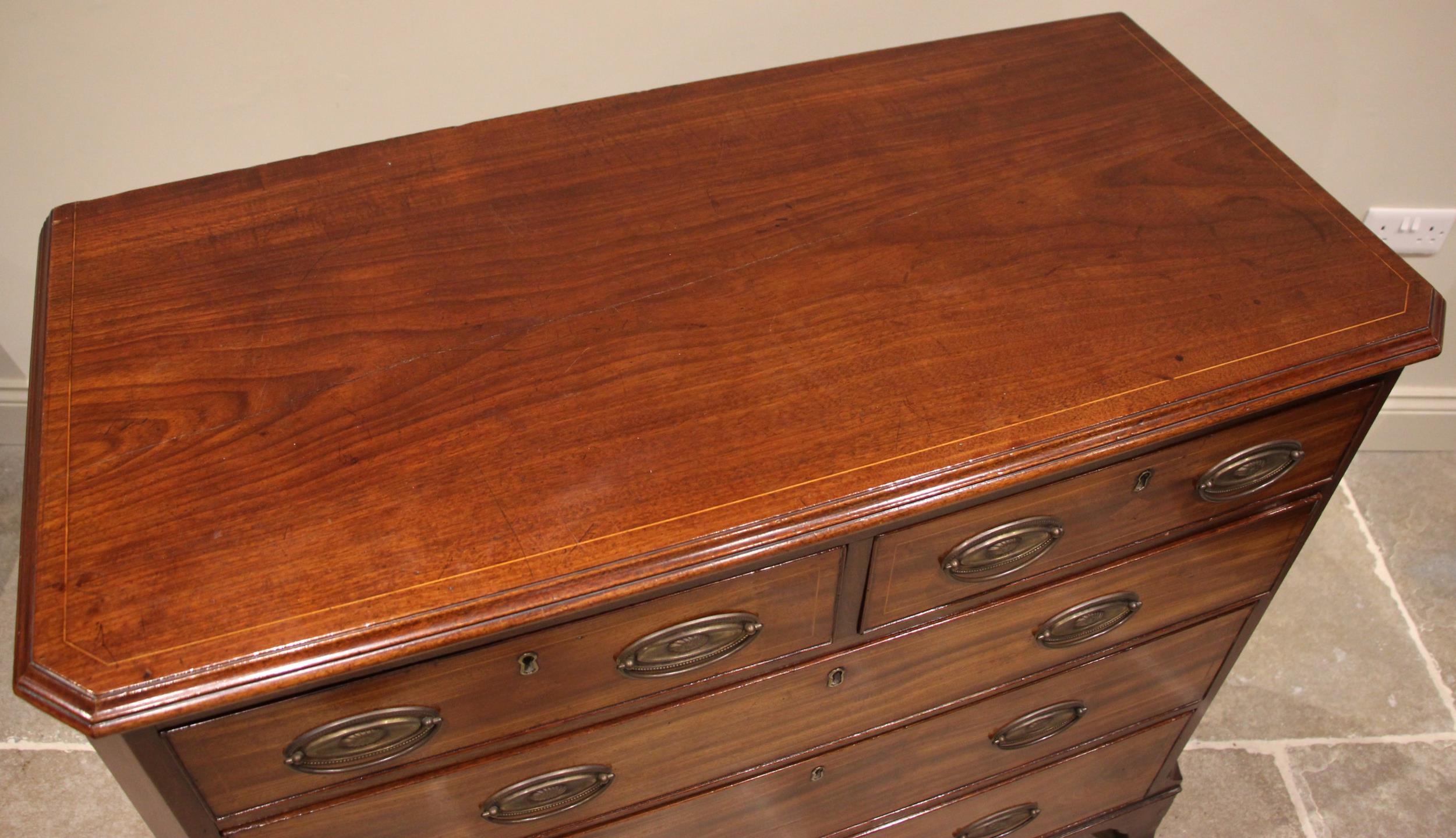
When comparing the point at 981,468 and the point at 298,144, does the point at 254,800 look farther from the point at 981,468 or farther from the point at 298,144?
the point at 298,144

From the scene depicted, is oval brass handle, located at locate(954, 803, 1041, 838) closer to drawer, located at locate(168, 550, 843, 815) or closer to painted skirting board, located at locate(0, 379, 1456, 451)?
drawer, located at locate(168, 550, 843, 815)

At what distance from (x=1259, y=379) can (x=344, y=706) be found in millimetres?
870

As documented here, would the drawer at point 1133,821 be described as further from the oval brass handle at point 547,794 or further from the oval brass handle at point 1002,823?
the oval brass handle at point 547,794

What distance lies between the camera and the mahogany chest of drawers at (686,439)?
989 millimetres

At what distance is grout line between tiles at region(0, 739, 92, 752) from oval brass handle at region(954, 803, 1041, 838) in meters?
1.39

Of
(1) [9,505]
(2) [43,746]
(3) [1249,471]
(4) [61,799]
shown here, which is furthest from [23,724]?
(3) [1249,471]

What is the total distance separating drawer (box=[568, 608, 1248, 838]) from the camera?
1.37 m

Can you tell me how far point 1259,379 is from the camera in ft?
3.69

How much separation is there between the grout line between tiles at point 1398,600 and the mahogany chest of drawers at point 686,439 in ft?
2.82

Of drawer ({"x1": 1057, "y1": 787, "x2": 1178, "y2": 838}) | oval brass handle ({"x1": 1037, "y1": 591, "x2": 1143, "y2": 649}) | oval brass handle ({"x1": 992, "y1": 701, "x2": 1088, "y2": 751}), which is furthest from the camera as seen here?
drawer ({"x1": 1057, "y1": 787, "x2": 1178, "y2": 838})

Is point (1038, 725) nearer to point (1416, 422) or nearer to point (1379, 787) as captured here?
point (1379, 787)

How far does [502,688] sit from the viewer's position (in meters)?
1.06

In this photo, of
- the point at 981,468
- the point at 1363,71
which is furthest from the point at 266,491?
the point at 1363,71

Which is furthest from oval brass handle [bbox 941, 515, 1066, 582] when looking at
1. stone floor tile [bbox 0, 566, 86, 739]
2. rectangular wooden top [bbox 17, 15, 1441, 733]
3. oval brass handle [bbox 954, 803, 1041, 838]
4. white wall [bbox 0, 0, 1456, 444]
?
stone floor tile [bbox 0, 566, 86, 739]
